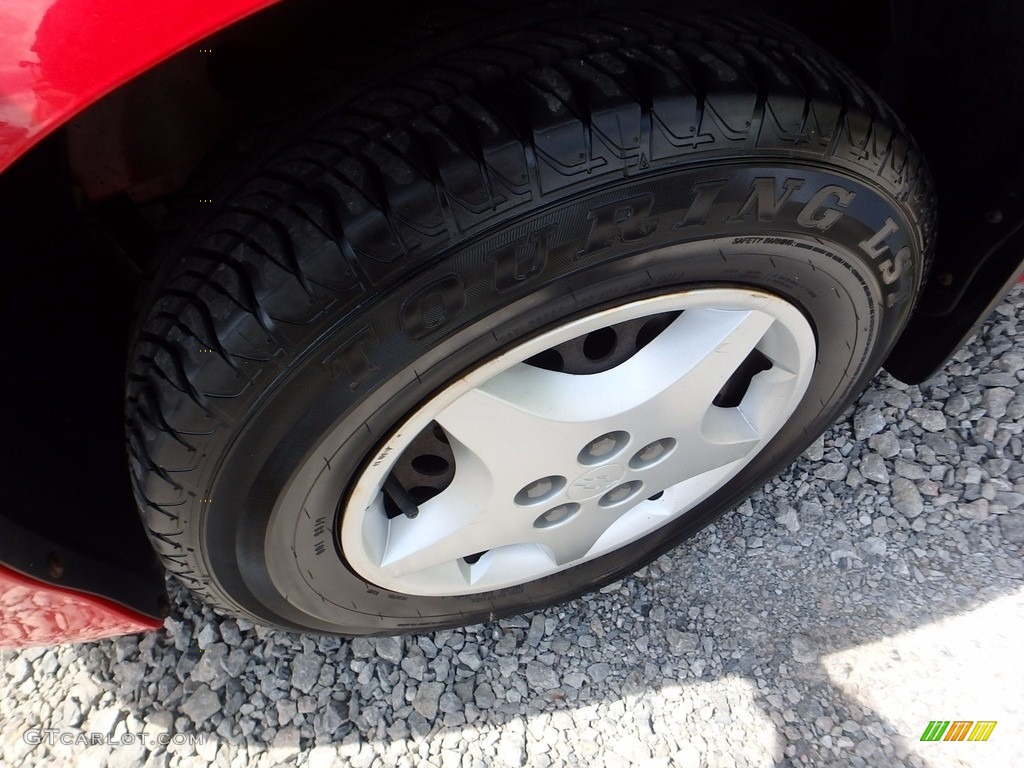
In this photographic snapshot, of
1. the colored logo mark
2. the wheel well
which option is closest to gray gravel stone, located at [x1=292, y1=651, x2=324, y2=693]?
the wheel well

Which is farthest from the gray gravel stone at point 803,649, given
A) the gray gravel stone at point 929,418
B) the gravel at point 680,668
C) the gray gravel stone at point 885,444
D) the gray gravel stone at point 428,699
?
the gray gravel stone at point 428,699

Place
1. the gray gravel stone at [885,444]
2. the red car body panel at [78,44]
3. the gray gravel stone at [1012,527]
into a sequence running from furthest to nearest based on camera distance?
the gray gravel stone at [885,444] → the gray gravel stone at [1012,527] → the red car body panel at [78,44]

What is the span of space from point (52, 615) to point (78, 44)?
→ 96 centimetres

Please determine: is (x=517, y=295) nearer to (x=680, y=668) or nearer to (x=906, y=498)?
(x=680, y=668)

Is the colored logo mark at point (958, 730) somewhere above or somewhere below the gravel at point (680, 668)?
below

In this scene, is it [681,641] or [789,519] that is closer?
[681,641]

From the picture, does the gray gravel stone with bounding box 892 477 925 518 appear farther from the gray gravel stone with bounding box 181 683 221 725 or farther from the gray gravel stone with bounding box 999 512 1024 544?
the gray gravel stone with bounding box 181 683 221 725

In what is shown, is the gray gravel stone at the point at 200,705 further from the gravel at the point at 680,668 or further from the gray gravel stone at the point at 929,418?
the gray gravel stone at the point at 929,418

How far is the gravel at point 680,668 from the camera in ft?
4.71

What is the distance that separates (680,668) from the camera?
153 cm

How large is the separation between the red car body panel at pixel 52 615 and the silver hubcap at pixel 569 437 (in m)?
0.45

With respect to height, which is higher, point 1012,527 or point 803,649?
point 803,649

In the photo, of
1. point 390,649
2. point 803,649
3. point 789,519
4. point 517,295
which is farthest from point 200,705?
point 789,519

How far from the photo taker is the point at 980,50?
3.96 ft
